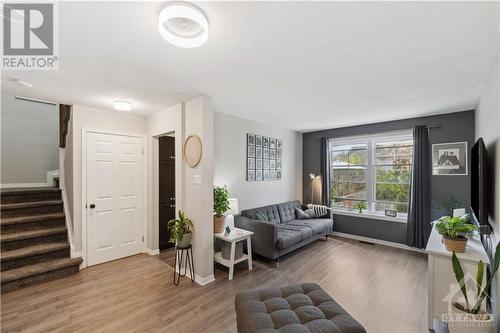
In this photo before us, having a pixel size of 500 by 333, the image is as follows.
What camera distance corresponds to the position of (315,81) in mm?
2461

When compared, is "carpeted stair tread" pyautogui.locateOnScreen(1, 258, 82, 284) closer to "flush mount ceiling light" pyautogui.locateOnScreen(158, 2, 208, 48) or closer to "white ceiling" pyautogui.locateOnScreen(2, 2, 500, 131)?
"white ceiling" pyautogui.locateOnScreen(2, 2, 500, 131)

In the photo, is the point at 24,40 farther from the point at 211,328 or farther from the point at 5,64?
the point at 211,328

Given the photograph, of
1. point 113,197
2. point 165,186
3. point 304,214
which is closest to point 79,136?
point 113,197

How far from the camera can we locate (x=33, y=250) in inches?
118

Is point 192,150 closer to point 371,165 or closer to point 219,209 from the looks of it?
point 219,209

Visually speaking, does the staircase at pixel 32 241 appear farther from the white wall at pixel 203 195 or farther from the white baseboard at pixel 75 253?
the white wall at pixel 203 195

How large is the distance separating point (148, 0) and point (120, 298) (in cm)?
292

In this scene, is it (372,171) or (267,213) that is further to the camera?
(372,171)

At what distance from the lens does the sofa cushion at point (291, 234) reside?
3400 millimetres

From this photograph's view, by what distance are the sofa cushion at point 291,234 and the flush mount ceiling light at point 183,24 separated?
2.89m

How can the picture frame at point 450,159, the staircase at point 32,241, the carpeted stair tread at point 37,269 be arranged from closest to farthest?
1. the carpeted stair tread at point 37,269
2. the staircase at point 32,241
3. the picture frame at point 450,159

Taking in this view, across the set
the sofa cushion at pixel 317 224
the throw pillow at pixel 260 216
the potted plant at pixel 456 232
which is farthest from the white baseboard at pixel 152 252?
the potted plant at pixel 456 232

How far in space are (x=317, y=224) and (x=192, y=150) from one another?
9.29 feet

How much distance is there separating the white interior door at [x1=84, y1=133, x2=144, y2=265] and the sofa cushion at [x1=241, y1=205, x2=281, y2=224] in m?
1.91
